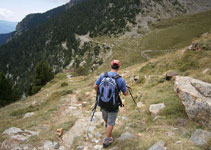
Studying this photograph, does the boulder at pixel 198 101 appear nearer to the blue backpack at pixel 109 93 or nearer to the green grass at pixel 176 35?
the blue backpack at pixel 109 93

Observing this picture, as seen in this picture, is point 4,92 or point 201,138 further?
point 4,92

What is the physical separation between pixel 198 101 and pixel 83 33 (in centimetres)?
11187

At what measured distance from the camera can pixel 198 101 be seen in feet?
18.1

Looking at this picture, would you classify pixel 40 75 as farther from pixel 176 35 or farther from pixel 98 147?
pixel 176 35

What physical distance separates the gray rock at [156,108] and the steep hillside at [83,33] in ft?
202

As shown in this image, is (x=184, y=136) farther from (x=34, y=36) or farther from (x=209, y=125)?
(x=34, y=36)

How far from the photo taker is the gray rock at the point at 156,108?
7.32 m

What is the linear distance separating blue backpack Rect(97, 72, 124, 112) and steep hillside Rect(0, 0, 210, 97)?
210 feet

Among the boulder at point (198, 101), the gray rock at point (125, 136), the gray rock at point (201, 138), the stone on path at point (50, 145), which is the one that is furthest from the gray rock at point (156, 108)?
the stone on path at point (50, 145)

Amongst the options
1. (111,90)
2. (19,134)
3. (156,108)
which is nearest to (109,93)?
(111,90)

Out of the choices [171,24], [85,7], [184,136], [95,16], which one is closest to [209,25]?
[171,24]

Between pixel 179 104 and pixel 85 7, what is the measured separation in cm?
16351

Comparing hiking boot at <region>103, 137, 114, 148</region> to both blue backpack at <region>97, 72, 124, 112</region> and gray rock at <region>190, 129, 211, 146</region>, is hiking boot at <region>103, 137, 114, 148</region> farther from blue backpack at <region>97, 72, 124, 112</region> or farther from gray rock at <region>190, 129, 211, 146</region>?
gray rock at <region>190, 129, 211, 146</region>

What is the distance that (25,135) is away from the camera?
6.50m
